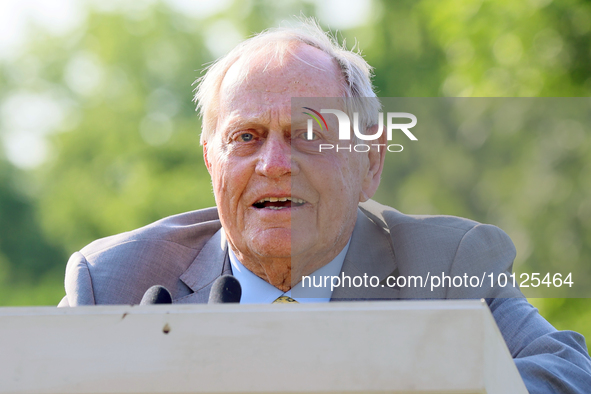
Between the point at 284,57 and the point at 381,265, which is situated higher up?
the point at 284,57

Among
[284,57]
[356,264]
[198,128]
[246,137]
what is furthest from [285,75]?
[198,128]

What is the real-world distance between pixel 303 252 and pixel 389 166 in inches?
15.3

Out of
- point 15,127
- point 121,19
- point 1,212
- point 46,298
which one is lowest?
point 46,298

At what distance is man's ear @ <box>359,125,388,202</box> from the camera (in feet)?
6.99

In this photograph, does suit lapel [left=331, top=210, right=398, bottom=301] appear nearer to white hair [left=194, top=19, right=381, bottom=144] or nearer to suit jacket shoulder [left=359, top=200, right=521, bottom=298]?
suit jacket shoulder [left=359, top=200, right=521, bottom=298]

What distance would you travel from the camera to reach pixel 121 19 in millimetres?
14414

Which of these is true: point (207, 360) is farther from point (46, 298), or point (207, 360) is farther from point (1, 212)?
point (1, 212)

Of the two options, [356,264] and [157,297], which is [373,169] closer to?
[356,264]

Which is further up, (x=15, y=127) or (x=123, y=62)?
(x=123, y=62)

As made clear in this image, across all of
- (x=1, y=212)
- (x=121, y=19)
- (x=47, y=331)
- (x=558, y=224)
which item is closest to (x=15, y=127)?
(x=1, y=212)

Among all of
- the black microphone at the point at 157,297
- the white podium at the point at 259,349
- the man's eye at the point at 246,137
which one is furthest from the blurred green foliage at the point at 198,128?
the white podium at the point at 259,349

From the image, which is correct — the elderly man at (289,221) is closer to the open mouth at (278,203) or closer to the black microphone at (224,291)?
the open mouth at (278,203)

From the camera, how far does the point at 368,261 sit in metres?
2.06

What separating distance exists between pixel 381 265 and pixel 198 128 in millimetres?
11708
